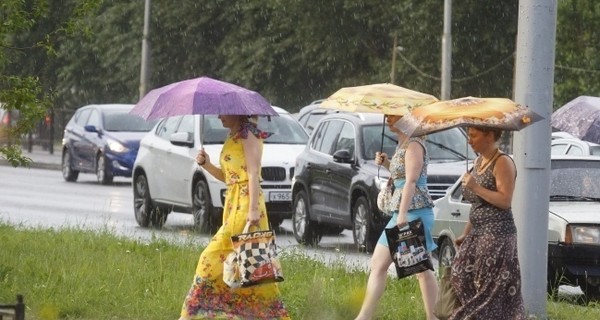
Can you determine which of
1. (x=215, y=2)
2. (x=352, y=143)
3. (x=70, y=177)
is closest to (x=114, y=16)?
(x=215, y=2)

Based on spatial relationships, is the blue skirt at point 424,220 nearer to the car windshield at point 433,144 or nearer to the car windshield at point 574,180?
the car windshield at point 574,180

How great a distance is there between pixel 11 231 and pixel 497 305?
9100mm

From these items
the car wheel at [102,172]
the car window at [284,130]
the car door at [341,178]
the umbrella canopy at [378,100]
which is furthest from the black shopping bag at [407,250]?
the car wheel at [102,172]

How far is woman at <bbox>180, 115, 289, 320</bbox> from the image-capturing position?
10.8 meters

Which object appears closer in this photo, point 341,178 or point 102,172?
point 341,178

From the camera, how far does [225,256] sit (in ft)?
35.8

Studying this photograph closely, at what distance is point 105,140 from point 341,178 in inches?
552

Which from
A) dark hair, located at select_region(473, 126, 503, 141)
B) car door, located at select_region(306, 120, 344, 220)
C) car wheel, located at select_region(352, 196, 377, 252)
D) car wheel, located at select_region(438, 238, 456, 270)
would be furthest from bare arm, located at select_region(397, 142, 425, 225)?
car door, located at select_region(306, 120, 344, 220)

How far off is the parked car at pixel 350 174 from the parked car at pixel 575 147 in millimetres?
2459

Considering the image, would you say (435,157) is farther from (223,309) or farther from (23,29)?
(223,309)

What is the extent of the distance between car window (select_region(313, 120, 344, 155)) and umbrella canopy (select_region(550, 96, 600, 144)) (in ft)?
19.3

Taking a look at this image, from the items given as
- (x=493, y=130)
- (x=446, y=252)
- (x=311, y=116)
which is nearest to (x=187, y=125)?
(x=311, y=116)

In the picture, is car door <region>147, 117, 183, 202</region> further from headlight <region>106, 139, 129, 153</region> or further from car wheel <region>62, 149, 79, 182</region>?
car wheel <region>62, 149, 79, 182</region>

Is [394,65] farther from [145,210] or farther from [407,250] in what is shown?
[407,250]
